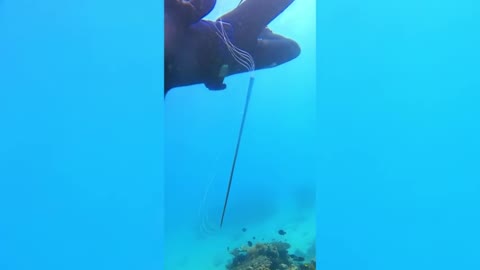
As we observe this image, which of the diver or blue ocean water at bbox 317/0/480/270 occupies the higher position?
A: the diver

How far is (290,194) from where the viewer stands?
1841 millimetres

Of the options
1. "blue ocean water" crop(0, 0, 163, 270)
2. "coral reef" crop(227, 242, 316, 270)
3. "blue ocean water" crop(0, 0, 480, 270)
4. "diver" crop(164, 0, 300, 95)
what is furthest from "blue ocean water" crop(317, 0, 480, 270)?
"blue ocean water" crop(0, 0, 163, 270)

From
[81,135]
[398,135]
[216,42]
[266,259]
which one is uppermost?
[216,42]

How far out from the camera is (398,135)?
5.94 feet

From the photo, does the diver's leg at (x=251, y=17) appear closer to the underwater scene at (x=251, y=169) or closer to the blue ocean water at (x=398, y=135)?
the underwater scene at (x=251, y=169)

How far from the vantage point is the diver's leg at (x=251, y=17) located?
179 centimetres

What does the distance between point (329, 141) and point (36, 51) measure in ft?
4.59

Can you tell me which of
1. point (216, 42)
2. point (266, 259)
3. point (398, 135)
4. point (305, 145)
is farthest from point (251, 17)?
point (266, 259)

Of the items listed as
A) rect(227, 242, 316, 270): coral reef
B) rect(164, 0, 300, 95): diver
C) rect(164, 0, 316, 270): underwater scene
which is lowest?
rect(227, 242, 316, 270): coral reef

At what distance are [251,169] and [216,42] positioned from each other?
2.10ft

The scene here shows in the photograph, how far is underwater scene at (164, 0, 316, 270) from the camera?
1.77 meters

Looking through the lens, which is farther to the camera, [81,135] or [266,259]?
[266,259]

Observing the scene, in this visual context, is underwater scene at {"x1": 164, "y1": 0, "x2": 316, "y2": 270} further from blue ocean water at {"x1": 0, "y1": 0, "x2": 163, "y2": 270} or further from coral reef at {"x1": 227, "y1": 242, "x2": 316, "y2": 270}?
blue ocean water at {"x1": 0, "y1": 0, "x2": 163, "y2": 270}

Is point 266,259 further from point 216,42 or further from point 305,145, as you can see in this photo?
point 216,42
